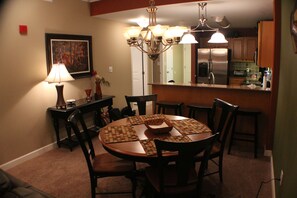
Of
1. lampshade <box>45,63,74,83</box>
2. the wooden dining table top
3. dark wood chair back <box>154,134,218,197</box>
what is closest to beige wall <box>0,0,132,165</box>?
lampshade <box>45,63,74,83</box>

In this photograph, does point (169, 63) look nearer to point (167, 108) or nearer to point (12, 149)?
point (167, 108)

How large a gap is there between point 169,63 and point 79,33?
4.12 meters

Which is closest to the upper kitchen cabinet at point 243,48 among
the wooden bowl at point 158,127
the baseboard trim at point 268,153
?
the baseboard trim at point 268,153

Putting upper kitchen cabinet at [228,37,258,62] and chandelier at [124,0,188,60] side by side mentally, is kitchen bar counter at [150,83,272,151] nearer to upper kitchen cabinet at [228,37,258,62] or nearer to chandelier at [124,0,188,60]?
chandelier at [124,0,188,60]

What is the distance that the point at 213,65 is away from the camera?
6.91 metres

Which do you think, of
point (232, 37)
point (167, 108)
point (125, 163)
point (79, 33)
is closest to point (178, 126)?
point (125, 163)

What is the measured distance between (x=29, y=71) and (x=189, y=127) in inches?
98.5

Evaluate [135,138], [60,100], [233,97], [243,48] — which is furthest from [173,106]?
[243,48]

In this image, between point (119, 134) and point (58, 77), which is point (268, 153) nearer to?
point (119, 134)

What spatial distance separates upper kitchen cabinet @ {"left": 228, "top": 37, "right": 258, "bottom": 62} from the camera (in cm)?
676

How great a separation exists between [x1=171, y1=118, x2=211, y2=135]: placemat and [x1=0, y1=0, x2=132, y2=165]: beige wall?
7.28ft

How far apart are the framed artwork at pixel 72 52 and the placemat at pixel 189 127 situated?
7.59ft

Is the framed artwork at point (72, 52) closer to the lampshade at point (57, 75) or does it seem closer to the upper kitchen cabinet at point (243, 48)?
the lampshade at point (57, 75)

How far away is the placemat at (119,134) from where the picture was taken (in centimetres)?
226
